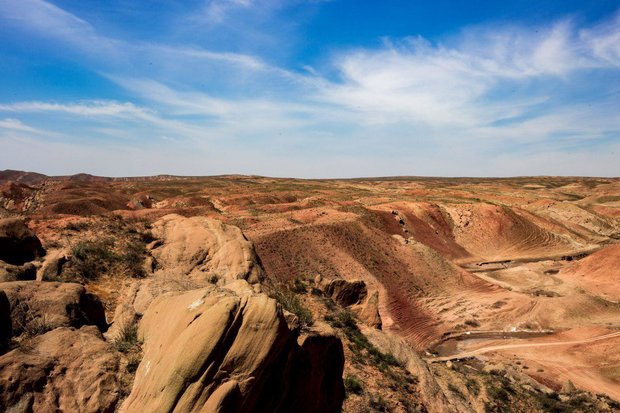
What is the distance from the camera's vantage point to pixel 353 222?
124 ft

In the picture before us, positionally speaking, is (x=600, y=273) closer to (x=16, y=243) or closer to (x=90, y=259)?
(x=90, y=259)

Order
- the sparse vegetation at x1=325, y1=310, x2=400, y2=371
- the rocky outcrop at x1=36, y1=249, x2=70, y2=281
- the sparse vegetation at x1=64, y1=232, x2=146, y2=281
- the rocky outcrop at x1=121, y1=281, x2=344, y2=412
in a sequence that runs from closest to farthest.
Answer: the rocky outcrop at x1=121, y1=281, x2=344, y2=412, the rocky outcrop at x1=36, y1=249, x2=70, y2=281, the sparse vegetation at x1=325, y1=310, x2=400, y2=371, the sparse vegetation at x1=64, y1=232, x2=146, y2=281

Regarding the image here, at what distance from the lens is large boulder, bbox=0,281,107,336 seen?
7820mm

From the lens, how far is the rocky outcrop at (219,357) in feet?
19.9

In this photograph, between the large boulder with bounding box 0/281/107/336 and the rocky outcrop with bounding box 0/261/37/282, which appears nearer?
the large boulder with bounding box 0/281/107/336

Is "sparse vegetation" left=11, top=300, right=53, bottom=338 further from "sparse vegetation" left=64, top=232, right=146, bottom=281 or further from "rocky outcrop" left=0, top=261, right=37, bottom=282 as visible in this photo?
"sparse vegetation" left=64, top=232, right=146, bottom=281

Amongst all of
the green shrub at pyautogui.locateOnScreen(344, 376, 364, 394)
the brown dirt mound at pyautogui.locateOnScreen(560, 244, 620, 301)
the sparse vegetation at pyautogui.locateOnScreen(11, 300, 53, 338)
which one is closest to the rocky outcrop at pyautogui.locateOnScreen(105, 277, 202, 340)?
the sparse vegetation at pyautogui.locateOnScreen(11, 300, 53, 338)

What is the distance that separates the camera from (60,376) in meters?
6.33

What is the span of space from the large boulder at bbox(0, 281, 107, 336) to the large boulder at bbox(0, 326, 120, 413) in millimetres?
854

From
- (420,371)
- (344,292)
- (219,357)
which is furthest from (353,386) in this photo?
(344,292)

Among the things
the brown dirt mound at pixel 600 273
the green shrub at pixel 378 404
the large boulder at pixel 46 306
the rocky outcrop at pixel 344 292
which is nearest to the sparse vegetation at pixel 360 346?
the green shrub at pixel 378 404

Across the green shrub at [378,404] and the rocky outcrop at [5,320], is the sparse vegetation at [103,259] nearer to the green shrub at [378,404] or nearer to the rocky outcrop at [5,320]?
the rocky outcrop at [5,320]

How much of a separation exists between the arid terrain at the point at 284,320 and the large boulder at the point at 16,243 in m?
0.05

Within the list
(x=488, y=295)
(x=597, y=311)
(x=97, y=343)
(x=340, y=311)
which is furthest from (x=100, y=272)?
(x=597, y=311)
